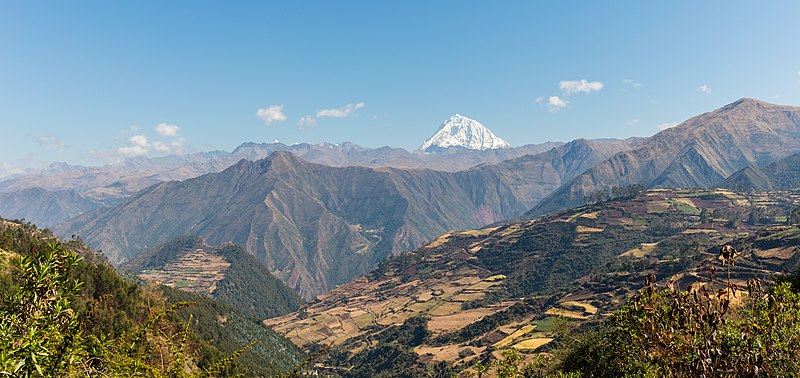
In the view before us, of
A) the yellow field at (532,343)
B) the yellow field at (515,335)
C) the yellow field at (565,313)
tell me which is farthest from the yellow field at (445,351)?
the yellow field at (565,313)

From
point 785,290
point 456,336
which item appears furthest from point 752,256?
point 785,290

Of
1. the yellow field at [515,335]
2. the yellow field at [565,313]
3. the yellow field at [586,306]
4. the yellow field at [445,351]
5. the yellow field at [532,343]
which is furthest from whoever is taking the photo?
the yellow field at [586,306]

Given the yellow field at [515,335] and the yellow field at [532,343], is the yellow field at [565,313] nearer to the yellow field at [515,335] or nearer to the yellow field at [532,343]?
the yellow field at [515,335]

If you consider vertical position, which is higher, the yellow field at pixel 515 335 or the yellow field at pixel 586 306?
the yellow field at pixel 586 306

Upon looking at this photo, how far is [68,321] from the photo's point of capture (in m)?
15.8

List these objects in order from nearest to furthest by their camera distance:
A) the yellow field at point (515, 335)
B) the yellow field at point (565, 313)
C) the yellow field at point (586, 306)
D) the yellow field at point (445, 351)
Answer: the yellow field at point (515, 335), the yellow field at point (565, 313), the yellow field at point (445, 351), the yellow field at point (586, 306)

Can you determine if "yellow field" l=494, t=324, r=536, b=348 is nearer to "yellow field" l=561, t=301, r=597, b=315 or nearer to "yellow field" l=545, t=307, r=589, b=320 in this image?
"yellow field" l=545, t=307, r=589, b=320

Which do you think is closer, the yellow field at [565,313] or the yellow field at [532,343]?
the yellow field at [532,343]

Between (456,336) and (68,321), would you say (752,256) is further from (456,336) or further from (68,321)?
(68,321)

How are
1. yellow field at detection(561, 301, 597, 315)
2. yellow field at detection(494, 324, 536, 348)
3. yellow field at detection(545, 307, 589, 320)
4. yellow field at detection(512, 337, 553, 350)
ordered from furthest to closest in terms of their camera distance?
1. yellow field at detection(561, 301, 597, 315)
2. yellow field at detection(545, 307, 589, 320)
3. yellow field at detection(494, 324, 536, 348)
4. yellow field at detection(512, 337, 553, 350)

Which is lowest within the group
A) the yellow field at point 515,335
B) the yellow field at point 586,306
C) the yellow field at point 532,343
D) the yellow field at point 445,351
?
the yellow field at point 445,351

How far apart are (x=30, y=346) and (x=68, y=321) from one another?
4818mm

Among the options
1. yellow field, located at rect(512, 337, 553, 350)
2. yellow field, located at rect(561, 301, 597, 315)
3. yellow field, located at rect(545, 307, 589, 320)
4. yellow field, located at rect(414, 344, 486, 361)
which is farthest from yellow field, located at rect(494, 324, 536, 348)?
yellow field, located at rect(561, 301, 597, 315)

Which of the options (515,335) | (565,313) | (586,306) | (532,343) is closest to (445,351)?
(515,335)
